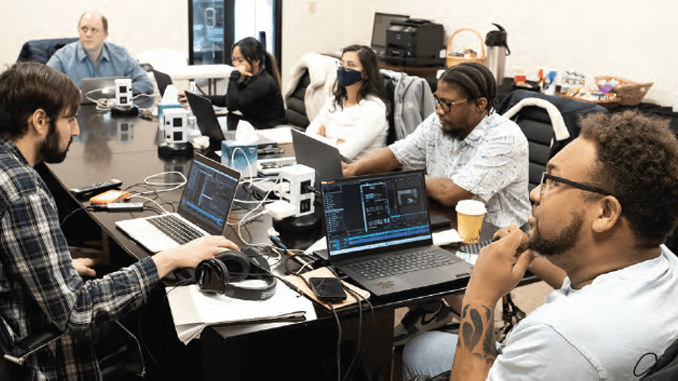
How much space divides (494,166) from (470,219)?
1.47ft

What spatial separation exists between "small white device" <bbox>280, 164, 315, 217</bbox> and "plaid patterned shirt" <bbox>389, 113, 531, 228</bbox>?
59 centimetres

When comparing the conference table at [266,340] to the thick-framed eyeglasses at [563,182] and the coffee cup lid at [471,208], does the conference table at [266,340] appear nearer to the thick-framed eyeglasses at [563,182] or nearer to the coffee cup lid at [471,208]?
the coffee cup lid at [471,208]

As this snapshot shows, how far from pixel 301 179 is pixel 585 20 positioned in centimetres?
360

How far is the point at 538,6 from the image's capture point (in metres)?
5.48

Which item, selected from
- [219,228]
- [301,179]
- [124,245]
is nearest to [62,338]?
[124,245]

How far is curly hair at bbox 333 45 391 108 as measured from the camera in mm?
3600

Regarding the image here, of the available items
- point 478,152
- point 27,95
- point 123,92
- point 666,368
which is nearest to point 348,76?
point 478,152

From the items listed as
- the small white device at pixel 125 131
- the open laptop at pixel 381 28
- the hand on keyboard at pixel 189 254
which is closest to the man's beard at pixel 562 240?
the hand on keyboard at pixel 189 254

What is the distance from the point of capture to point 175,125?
11.1ft

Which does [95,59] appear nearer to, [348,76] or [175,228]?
[348,76]

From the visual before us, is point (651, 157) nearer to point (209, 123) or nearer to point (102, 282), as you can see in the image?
point (102, 282)

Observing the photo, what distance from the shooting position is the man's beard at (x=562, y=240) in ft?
4.58

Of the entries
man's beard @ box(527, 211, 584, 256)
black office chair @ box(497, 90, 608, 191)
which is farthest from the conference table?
black office chair @ box(497, 90, 608, 191)

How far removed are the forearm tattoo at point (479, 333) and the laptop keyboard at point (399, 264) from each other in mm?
392
